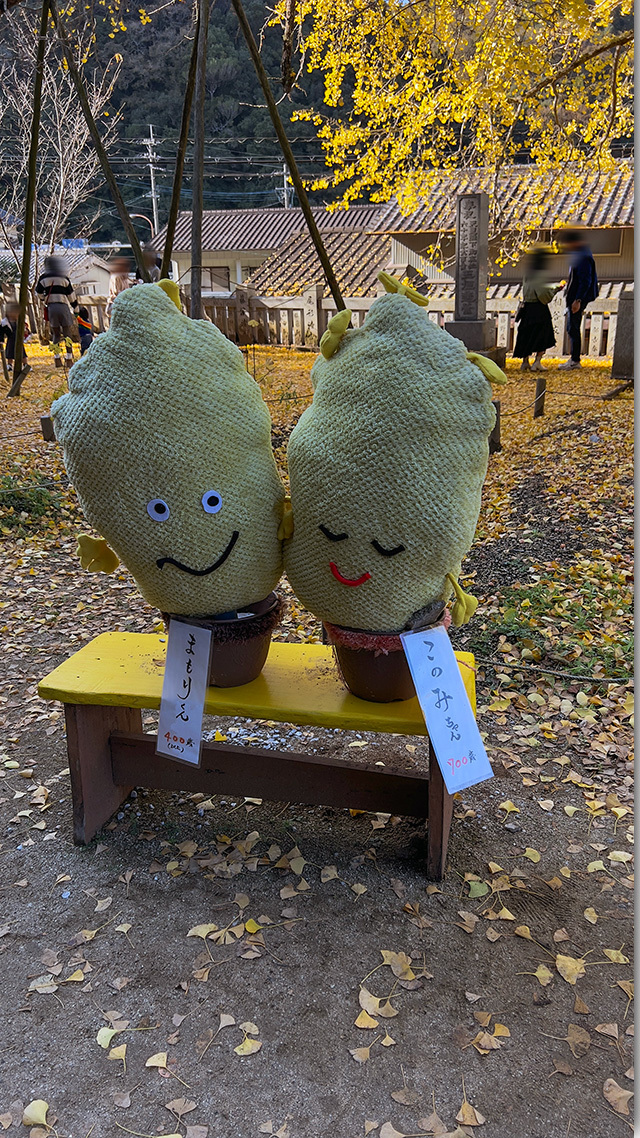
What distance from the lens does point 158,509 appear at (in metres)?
2.04

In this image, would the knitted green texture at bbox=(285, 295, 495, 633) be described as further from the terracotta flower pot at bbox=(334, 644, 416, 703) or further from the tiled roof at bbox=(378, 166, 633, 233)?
the tiled roof at bbox=(378, 166, 633, 233)

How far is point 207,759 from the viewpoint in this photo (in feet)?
8.80

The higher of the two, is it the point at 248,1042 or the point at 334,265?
the point at 334,265

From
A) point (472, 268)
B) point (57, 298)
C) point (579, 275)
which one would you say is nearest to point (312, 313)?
point (57, 298)

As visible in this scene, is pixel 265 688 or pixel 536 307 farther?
pixel 536 307

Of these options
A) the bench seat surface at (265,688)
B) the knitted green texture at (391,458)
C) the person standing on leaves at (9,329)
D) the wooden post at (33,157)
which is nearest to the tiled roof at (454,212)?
the person standing on leaves at (9,329)

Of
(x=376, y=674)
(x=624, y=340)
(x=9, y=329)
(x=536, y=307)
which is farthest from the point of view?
(x=9, y=329)

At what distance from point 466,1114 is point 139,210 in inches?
1349

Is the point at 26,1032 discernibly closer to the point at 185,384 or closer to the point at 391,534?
the point at 391,534

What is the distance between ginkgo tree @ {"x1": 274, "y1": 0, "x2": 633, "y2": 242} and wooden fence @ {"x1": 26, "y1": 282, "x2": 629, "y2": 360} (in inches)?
165

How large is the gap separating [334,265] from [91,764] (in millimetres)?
18843

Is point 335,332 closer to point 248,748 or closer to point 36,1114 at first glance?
point 248,748

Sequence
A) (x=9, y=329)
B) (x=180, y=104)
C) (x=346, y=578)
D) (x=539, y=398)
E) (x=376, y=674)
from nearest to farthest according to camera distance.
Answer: (x=346, y=578), (x=376, y=674), (x=539, y=398), (x=9, y=329), (x=180, y=104)

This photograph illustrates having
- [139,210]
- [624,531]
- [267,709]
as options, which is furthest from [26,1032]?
[139,210]
